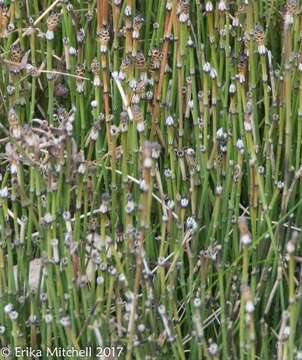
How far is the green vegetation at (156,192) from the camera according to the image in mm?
1366

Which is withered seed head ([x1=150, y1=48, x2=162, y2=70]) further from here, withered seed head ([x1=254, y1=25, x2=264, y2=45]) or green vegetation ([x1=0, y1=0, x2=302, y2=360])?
withered seed head ([x1=254, y1=25, x2=264, y2=45])

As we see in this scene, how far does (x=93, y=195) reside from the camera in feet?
5.32

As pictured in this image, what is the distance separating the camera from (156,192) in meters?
1.68

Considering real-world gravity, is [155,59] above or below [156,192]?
above

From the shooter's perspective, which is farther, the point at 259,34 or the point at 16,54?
the point at 16,54

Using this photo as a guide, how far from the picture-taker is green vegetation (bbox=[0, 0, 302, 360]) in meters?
1.37

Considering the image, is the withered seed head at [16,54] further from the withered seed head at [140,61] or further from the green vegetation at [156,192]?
the withered seed head at [140,61]

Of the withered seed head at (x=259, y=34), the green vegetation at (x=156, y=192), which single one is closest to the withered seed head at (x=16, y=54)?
the green vegetation at (x=156, y=192)

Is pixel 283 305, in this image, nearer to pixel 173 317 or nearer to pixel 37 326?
pixel 173 317

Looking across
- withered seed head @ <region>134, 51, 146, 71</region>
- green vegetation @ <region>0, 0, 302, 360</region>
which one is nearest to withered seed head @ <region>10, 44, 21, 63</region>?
green vegetation @ <region>0, 0, 302, 360</region>

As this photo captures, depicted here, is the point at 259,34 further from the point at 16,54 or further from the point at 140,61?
the point at 16,54

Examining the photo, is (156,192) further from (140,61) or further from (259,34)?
(259,34)

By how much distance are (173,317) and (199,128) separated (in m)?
0.38

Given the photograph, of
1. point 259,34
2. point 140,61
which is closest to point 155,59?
point 140,61
